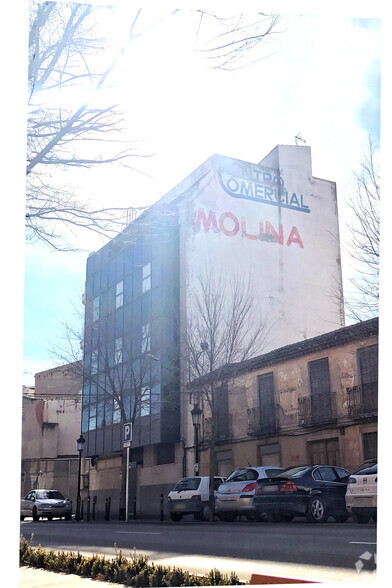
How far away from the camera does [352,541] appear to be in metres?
4.19

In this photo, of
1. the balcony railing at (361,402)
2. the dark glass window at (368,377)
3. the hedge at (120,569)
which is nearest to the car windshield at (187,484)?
the balcony railing at (361,402)

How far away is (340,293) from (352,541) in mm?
3846

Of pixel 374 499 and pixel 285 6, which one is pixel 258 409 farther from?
pixel 285 6

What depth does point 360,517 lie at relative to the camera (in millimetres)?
5273

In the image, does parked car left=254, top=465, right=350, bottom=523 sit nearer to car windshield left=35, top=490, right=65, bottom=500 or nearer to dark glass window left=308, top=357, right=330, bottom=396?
dark glass window left=308, top=357, right=330, bottom=396

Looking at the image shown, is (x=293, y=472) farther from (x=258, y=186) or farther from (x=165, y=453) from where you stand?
(x=258, y=186)

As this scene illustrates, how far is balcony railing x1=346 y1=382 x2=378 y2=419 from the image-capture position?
6.06 m

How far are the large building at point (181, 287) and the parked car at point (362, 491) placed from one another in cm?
168

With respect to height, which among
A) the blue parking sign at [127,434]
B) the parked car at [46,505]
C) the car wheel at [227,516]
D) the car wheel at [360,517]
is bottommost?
the car wheel at [227,516]

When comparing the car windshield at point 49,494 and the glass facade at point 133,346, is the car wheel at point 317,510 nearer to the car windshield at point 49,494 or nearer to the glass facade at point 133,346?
the glass facade at point 133,346

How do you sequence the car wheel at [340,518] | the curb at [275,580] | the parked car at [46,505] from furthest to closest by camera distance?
the car wheel at [340,518] → the parked car at [46,505] → the curb at [275,580]

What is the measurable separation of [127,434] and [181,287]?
1.96 metres

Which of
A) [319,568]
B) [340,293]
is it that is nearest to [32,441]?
[319,568]

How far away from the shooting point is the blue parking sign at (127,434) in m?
6.46
